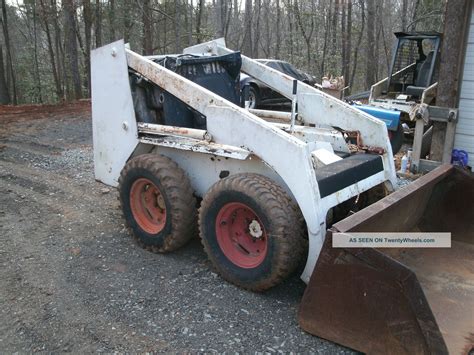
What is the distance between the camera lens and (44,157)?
815 centimetres

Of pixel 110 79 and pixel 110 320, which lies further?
pixel 110 79

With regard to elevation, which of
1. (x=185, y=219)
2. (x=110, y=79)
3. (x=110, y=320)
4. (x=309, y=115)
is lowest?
(x=110, y=320)

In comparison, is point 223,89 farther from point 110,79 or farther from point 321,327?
point 321,327

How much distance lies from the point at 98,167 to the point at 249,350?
277 cm

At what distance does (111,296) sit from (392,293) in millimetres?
2121

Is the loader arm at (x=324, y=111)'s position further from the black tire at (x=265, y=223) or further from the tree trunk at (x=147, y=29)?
the tree trunk at (x=147, y=29)

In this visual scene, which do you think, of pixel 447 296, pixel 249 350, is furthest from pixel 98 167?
pixel 447 296

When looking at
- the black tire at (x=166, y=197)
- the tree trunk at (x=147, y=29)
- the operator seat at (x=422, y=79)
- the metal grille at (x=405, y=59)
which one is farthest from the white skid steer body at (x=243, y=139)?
the tree trunk at (x=147, y=29)

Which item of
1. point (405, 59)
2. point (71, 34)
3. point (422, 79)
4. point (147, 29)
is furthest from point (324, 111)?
point (147, 29)

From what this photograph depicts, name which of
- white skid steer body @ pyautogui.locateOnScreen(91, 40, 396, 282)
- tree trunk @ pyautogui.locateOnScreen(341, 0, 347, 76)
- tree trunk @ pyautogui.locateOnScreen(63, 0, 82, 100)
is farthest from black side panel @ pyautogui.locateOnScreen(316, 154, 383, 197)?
tree trunk @ pyautogui.locateOnScreen(341, 0, 347, 76)

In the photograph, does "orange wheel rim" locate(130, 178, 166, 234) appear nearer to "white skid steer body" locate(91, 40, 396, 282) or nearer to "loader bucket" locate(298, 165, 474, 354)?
"white skid steer body" locate(91, 40, 396, 282)

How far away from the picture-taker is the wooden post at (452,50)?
20.1 feet

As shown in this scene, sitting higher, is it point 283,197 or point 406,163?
point 283,197

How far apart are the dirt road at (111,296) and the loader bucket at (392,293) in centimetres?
25
